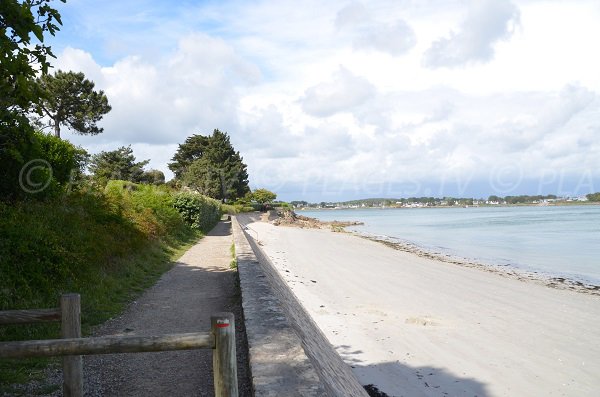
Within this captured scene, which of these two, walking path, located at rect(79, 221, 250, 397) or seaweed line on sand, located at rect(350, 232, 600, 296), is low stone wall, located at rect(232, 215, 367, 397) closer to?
walking path, located at rect(79, 221, 250, 397)

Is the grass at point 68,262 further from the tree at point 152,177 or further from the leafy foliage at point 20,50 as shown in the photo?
the tree at point 152,177

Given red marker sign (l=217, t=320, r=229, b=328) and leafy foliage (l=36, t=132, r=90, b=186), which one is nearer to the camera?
red marker sign (l=217, t=320, r=229, b=328)

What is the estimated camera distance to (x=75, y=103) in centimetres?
3128

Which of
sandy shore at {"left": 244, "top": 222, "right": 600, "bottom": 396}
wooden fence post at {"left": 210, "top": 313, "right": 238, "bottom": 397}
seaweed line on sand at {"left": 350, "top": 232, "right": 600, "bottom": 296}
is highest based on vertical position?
wooden fence post at {"left": 210, "top": 313, "right": 238, "bottom": 397}

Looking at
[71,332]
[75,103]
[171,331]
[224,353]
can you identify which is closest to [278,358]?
[224,353]

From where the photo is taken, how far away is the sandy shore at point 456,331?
7.35m

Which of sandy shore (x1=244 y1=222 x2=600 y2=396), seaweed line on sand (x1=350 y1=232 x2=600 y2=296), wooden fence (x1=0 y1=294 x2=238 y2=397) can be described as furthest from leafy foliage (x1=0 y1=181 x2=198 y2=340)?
seaweed line on sand (x1=350 y1=232 x2=600 y2=296)

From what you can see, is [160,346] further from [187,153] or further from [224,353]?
[187,153]

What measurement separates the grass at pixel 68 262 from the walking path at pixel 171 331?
40 centimetres

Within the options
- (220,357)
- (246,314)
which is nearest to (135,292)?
(246,314)

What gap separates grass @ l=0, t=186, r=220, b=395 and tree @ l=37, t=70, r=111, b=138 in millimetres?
20601

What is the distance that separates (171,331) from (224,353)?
395 cm

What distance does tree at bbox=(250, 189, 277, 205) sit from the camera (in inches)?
3071

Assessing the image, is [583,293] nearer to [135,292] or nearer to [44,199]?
[135,292]
